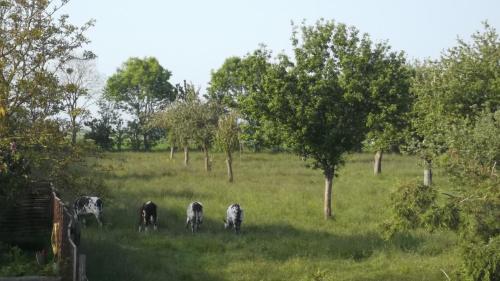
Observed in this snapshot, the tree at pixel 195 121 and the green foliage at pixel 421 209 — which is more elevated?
the tree at pixel 195 121

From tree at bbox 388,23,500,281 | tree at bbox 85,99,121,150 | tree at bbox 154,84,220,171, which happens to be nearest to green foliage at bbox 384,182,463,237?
tree at bbox 388,23,500,281

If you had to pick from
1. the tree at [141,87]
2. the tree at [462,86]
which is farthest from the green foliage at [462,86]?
the tree at [141,87]

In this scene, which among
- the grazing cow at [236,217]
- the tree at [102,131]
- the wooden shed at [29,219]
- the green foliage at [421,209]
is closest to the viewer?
the green foliage at [421,209]

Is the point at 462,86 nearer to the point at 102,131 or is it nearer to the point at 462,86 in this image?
the point at 462,86

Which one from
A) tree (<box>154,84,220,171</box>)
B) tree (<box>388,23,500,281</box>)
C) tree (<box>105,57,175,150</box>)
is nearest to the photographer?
tree (<box>388,23,500,281</box>)

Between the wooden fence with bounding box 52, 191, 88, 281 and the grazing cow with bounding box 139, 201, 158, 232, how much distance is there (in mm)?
7863

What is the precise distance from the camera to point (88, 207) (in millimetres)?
22578

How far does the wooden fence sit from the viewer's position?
34.8 feet

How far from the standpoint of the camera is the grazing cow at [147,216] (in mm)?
21234

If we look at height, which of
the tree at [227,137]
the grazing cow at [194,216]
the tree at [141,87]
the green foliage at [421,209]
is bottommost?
the grazing cow at [194,216]

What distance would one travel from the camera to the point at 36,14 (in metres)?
15.8

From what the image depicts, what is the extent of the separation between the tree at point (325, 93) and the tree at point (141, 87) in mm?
60696

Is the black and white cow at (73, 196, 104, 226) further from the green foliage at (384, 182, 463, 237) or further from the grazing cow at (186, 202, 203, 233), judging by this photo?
the green foliage at (384, 182, 463, 237)

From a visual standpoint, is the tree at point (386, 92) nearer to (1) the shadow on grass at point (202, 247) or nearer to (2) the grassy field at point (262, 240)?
(2) the grassy field at point (262, 240)
